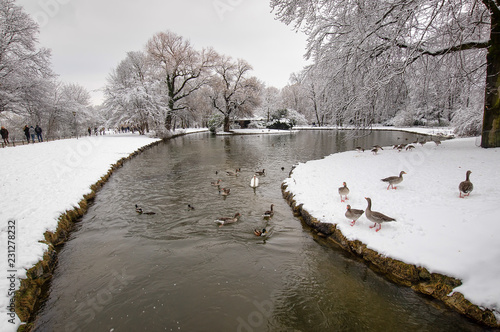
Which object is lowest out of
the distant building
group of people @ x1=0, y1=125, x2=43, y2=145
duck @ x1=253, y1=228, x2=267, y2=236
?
duck @ x1=253, y1=228, x2=267, y2=236

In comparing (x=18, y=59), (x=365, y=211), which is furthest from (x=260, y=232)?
(x=18, y=59)

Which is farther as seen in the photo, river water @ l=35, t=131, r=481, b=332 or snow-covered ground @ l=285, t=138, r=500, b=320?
snow-covered ground @ l=285, t=138, r=500, b=320

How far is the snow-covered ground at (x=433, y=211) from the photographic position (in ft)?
15.9

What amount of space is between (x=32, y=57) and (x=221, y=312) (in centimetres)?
3291

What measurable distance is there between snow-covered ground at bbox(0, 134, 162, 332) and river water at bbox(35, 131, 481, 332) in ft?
2.61

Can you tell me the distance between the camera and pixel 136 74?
47.7 m

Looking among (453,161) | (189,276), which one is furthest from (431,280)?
(453,161)

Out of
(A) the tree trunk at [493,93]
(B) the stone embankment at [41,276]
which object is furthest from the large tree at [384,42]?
(B) the stone embankment at [41,276]

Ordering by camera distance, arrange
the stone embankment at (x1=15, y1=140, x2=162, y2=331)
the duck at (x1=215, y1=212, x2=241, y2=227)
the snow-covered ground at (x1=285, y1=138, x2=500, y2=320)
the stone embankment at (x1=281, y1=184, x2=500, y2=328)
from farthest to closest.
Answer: the duck at (x1=215, y1=212, x2=241, y2=227), the snow-covered ground at (x1=285, y1=138, x2=500, y2=320), the stone embankment at (x1=15, y1=140, x2=162, y2=331), the stone embankment at (x1=281, y1=184, x2=500, y2=328)

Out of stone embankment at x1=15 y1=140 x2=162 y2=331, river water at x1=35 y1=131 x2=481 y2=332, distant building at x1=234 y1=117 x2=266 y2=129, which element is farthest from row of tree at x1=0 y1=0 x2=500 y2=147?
stone embankment at x1=15 y1=140 x2=162 y2=331

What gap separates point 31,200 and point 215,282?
865 cm

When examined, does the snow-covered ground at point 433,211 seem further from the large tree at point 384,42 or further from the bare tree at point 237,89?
the bare tree at point 237,89

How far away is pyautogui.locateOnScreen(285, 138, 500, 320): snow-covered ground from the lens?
4.86 m

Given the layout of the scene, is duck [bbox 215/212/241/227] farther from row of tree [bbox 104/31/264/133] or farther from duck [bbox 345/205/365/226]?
row of tree [bbox 104/31/264/133]
